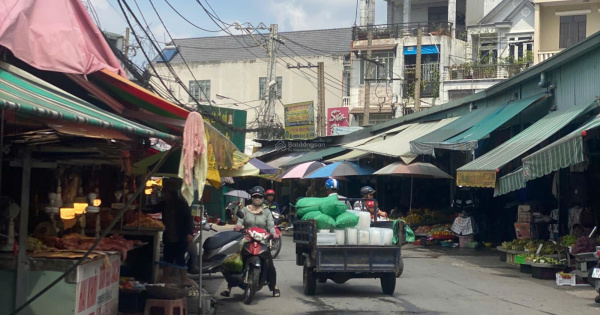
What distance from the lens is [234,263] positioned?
11.4 m

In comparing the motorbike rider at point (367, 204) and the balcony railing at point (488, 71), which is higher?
the balcony railing at point (488, 71)

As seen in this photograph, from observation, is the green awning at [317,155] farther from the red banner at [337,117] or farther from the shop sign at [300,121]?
the red banner at [337,117]

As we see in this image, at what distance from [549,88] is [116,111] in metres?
13.3

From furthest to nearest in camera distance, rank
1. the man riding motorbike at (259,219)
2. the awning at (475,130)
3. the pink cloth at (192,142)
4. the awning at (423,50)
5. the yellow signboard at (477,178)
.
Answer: the awning at (423,50) < the awning at (475,130) < the yellow signboard at (477,178) < the man riding motorbike at (259,219) < the pink cloth at (192,142)

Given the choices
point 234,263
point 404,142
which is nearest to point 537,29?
point 404,142

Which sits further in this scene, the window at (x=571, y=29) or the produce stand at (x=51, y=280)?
the window at (x=571, y=29)

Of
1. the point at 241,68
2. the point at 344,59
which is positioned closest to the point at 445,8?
the point at 344,59

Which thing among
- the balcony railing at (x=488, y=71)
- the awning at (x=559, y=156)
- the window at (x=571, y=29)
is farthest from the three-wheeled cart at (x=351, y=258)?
the balcony railing at (x=488, y=71)

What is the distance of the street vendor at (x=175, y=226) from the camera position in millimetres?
12180

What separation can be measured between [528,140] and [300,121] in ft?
88.5

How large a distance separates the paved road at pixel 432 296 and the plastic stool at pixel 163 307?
4.85 ft

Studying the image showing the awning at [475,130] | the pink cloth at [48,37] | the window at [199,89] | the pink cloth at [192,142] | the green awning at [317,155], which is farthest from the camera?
the window at [199,89]

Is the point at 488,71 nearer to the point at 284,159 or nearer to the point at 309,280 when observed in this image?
the point at 284,159

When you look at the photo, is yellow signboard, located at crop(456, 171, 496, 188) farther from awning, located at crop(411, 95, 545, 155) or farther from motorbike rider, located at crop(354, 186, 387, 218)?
motorbike rider, located at crop(354, 186, 387, 218)
